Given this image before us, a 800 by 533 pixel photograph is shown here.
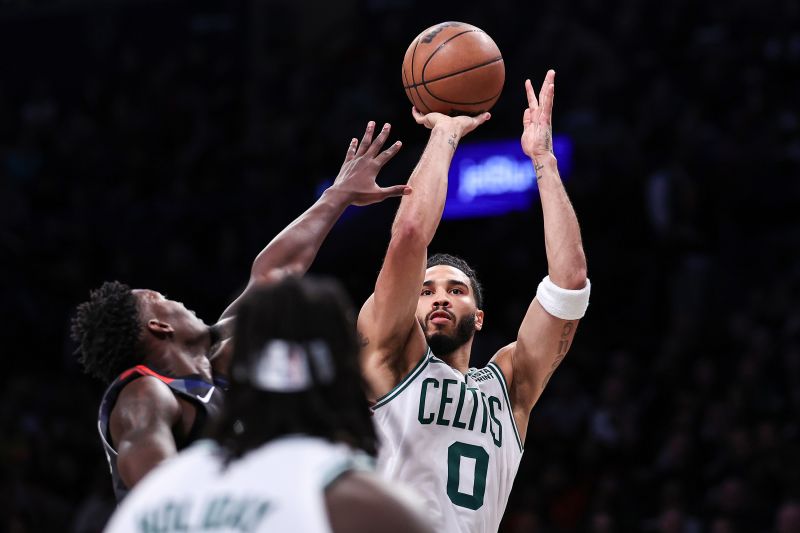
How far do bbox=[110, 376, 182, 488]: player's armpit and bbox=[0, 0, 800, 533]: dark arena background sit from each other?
537 cm

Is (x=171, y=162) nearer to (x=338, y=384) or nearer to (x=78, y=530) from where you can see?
(x=78, y=530)

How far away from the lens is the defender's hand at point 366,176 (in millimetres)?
4688

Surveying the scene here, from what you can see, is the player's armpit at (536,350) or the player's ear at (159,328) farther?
the player's armpit at (536,350)

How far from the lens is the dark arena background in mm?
9297

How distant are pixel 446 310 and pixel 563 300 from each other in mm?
465

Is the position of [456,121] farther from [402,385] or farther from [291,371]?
[291,371]

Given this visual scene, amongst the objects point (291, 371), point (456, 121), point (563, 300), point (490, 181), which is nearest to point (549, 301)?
point (563, 300)

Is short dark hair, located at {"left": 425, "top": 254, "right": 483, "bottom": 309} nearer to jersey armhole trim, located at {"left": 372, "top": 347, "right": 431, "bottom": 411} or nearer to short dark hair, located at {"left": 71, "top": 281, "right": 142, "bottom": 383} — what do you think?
jersey armhole trim, located at {"left": 372, "top": 347, "right": 431, "bottom": 411}

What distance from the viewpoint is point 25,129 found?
15383 millimetres

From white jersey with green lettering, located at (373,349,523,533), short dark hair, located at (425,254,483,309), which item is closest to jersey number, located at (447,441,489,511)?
white jersey with green lettering, located at (373,349,523,533)

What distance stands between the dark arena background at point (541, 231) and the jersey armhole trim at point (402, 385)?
437cm

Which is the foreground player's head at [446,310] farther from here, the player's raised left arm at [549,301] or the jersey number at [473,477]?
the jersey number at [473,477]

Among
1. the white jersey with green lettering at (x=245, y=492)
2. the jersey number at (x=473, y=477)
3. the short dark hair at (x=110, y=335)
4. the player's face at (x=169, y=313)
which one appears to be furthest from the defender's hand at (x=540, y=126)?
the white jersey with green lettering at (x=245, y=492)

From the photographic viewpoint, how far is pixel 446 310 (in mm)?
4816
